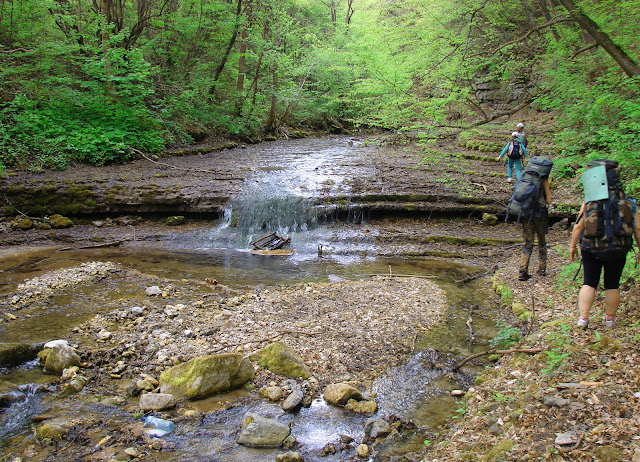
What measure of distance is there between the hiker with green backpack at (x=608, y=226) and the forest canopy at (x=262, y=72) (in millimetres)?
1634

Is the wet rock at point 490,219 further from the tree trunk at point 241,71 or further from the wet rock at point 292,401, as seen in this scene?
the tree trunk at point 241,71

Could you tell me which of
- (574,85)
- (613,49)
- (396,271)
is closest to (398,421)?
(396,271)

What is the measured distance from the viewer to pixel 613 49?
6.93 meters

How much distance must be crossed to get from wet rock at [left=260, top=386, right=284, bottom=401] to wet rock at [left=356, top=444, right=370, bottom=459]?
41.3 inches

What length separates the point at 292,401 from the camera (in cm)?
394

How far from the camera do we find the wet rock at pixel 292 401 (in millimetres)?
3896

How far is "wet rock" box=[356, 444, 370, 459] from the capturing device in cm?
327

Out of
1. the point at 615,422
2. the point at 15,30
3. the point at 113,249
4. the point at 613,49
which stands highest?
the point at 15,30

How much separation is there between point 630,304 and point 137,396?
5.19 meters

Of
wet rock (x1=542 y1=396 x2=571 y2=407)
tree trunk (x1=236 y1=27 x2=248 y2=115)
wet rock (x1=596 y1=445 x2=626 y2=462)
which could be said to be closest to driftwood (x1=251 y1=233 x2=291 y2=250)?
wet rock (x1=542 y1=396 x2=571 y2=407)

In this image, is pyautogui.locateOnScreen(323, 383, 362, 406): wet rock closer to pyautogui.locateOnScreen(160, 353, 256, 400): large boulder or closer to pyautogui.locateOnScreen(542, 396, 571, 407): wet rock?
pyautogui.locateOnScreen(160, 353, 256, 400): large boulder

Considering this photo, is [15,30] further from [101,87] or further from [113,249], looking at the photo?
[113,249]

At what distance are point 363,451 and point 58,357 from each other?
3.55 metres

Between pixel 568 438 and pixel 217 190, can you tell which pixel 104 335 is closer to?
pixel 568 438
